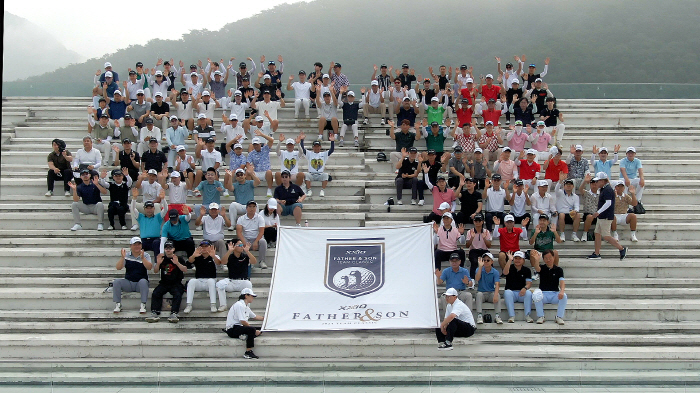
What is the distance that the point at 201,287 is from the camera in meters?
11.2

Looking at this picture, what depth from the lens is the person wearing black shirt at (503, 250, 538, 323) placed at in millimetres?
10805

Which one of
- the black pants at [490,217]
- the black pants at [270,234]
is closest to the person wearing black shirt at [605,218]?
the black pants at [490,217]

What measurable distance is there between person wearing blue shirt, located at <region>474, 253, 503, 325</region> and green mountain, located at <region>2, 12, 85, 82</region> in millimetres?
31508

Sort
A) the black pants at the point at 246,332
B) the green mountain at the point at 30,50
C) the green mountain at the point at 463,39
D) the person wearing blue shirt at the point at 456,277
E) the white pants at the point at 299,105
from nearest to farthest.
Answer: the black pants at the point at 246,332 < the person wearing blue shirt at the point at 456,277 < the white pants at the point at 299,105 < the green mountain at the point at 463,39 < the green mountain at the point at 30,50

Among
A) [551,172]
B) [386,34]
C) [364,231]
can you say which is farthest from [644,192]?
[386,34]

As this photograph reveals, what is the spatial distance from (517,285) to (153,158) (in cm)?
755

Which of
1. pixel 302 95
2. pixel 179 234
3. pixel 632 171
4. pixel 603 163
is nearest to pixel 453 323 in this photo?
pixel 179 234

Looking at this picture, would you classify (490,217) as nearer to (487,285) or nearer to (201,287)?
(487,285)

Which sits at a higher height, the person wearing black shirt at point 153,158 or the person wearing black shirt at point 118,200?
the person wearing black shirt at point 153,158

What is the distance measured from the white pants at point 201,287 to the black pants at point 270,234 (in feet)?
4.62

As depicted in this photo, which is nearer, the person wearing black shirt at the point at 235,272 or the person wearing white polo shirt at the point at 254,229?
the person wearing black shirt at the point at 235,272

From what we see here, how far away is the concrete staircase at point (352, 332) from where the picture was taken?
7379 mm

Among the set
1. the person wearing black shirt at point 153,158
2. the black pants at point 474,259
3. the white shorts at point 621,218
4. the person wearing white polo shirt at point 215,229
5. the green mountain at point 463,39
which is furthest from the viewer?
the green mountain at point 463,39

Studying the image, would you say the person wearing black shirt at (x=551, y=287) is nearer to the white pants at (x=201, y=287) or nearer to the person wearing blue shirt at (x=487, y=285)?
the person wearing blue shirt at (x=487, y=285)
